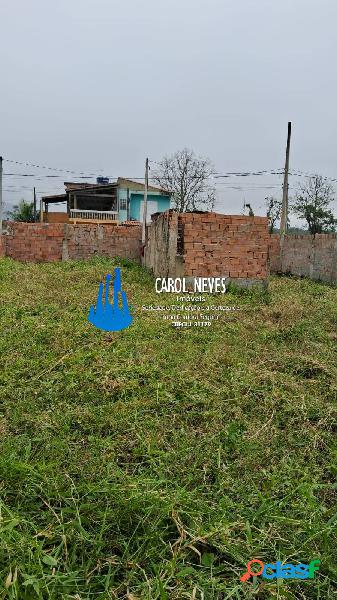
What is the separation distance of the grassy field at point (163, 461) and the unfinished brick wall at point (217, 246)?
2597 millimetres

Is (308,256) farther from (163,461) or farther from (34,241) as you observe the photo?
(163,461)

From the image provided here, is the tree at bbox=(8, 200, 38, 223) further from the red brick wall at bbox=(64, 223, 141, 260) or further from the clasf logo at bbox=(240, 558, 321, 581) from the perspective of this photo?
the clasf logo at bbox=(240, 558, 321, 581)

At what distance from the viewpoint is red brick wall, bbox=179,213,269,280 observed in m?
6.86

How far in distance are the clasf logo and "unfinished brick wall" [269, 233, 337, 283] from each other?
8.23 metres

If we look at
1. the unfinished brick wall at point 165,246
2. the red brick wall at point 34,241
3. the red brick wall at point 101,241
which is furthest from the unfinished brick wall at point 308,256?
the red brick wall at point 34,241

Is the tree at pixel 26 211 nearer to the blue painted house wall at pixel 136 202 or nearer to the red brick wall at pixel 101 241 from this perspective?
the blue painted house wall at pixel 136 202

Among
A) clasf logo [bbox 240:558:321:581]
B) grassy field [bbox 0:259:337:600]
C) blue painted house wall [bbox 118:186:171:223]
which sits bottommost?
clasf logo [bbox 240:558:321:581]

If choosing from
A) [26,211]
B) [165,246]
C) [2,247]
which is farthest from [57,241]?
[26,211]

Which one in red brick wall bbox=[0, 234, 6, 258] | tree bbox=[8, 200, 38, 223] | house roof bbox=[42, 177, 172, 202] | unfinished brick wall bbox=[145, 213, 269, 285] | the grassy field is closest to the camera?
the grassy field

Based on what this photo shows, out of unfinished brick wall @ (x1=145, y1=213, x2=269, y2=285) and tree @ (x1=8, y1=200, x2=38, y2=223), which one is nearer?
unfinished brick wall @ (x1=145, y1=213, x2=269, y2=285)

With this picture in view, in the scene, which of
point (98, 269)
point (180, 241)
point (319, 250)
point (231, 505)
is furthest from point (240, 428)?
point (319, 250)

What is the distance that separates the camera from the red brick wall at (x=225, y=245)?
6863 mm

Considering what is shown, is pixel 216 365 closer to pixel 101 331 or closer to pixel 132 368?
pixel 132 368

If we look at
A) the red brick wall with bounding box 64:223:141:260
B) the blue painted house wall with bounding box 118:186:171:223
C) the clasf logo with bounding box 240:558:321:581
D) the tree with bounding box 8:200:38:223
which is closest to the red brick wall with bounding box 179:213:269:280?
the clasf logo with bounding box 240:558:321:581
